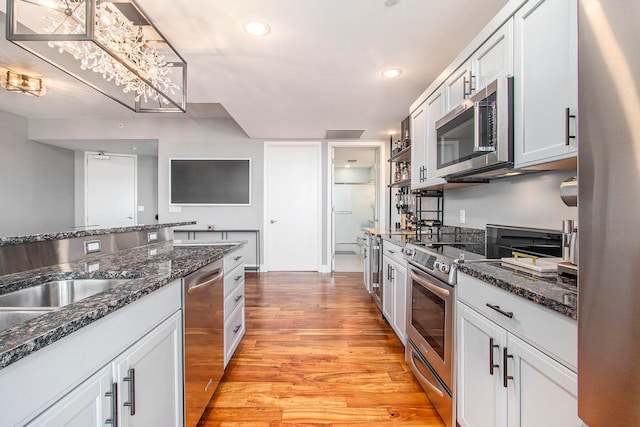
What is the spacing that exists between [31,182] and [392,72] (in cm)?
618

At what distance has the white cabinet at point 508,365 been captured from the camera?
2.55 feet

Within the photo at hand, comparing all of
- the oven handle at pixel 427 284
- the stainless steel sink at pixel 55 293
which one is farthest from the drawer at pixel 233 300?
the oven handle at pixel 427 284

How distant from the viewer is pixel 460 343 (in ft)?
4.16

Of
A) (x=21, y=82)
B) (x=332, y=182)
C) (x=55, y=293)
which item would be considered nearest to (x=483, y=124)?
(x=55, y=293)

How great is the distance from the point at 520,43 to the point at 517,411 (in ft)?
5.04

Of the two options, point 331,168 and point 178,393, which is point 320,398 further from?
point 331,168

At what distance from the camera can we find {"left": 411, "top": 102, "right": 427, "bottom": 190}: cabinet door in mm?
2283

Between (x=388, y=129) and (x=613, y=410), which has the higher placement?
(x=388, y=129)

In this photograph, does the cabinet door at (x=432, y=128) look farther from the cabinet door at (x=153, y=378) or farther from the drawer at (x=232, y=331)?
the cabinet door at (x=153, y=378)

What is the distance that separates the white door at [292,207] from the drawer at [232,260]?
2.57 m

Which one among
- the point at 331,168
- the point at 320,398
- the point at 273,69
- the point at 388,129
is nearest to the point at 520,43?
the point at 273,69

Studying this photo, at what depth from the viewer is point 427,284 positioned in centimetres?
156

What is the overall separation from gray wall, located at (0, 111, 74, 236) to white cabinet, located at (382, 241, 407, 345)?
16.7 feet

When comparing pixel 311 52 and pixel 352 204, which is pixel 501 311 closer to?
pixel 311 52
